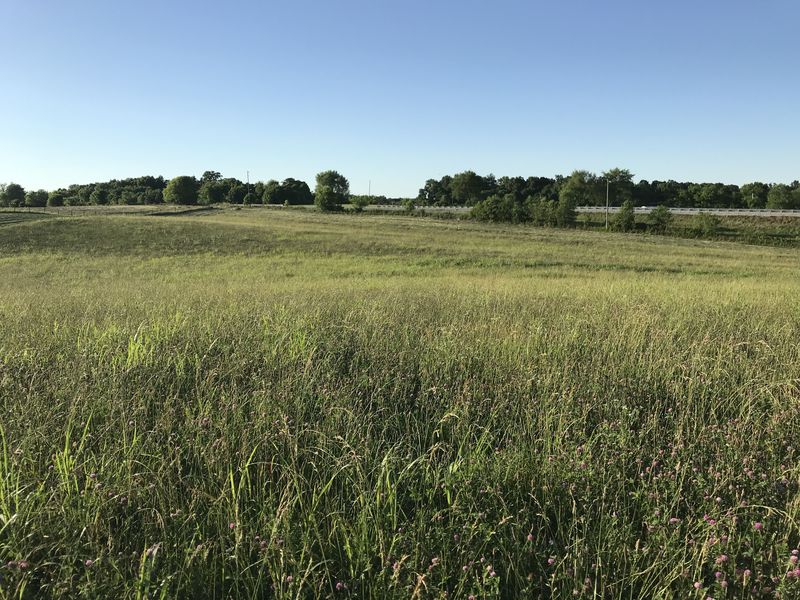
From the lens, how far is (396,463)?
2.68m

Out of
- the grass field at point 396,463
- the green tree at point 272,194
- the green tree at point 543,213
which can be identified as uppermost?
the green tree at point 272,194

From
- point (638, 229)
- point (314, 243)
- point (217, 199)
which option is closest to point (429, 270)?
point (314, 243)

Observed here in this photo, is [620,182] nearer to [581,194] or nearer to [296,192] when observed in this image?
[581,194]

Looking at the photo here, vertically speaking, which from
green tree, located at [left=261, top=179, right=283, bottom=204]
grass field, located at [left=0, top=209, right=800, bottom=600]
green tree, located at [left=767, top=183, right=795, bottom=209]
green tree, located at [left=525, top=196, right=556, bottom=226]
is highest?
green tree, located at [left=261, top=179, right=283, bottom=204]

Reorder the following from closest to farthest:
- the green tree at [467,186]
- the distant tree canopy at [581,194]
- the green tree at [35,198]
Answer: the distant tree canopy at [581,194]
the green tree at [35,198]
the green tree at [467,186]

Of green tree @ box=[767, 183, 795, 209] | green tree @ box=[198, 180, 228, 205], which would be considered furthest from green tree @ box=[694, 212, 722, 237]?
green tree @ box=[198, 180, 228, 205]

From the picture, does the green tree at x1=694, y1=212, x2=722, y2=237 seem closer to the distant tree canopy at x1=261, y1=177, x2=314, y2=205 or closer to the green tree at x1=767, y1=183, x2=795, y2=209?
the green tree at x1=767, y1=183, x2=795, y2=209

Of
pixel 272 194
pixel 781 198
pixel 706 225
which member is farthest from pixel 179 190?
pixel 781 198

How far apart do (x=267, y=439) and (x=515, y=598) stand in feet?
5.17

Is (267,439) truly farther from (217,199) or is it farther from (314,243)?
(217,199)

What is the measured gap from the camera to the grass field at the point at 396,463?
6.56ft

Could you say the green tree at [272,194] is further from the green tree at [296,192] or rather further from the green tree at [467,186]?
the green tree at [467,186]

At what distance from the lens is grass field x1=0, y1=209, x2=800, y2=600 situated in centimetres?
200

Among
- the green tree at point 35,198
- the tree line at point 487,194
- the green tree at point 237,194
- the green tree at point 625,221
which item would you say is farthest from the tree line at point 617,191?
the green tree at point 35,198
